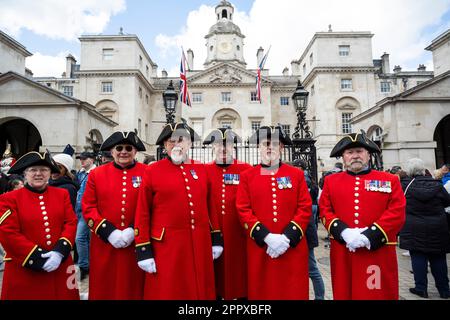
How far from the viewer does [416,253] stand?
5688 mm

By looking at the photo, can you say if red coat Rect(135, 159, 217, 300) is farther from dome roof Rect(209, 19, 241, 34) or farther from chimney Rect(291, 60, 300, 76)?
dome roof Rect(209, 19, 241, 34)

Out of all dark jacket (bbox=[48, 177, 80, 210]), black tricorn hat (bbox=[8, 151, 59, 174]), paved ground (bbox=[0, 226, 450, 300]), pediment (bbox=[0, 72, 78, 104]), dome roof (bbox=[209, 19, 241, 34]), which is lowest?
paved ground (bbox=[0, 226, 450, 300])

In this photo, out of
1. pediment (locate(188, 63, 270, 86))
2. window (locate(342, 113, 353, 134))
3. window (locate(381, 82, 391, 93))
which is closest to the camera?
window (locate(342, 113, 353, 134))

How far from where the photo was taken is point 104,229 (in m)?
3.54

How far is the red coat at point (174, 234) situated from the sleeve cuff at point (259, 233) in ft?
1.75

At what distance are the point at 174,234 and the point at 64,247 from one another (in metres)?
1.18

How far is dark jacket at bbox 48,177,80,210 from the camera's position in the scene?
589 centimetres

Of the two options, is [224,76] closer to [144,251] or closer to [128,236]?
[128,236]

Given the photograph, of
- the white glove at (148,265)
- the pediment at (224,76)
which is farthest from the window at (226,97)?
the white glove at (148,265)

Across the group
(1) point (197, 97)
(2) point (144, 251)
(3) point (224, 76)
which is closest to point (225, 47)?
(3) point (224, 76)

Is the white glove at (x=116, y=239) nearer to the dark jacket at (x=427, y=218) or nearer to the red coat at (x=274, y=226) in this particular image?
the red coat at (x=274, y=226)

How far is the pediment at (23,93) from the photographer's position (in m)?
14.3

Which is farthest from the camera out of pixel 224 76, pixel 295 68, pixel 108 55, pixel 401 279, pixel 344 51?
pixel 295 68

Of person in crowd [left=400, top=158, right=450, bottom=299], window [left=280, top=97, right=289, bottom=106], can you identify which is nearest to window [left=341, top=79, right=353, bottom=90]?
window [left=280, top=97, right=289, bottom=106]
